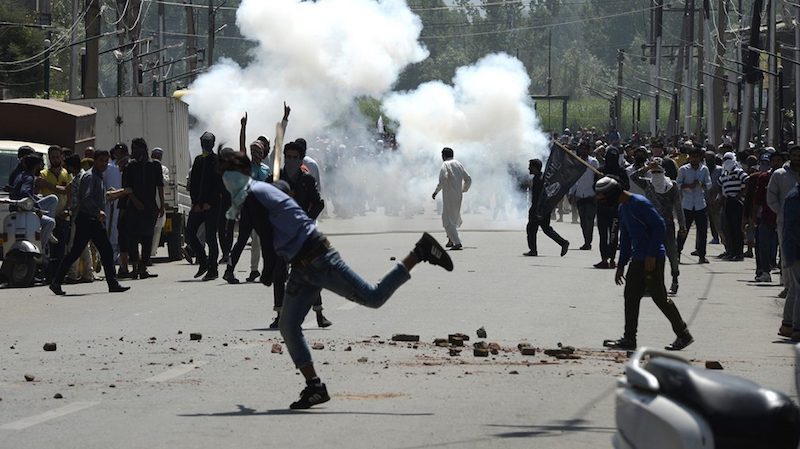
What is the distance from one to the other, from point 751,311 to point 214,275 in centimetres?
701

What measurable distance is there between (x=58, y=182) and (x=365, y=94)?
19557 mm

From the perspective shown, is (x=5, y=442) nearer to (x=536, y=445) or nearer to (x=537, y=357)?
(x=536, y=445)

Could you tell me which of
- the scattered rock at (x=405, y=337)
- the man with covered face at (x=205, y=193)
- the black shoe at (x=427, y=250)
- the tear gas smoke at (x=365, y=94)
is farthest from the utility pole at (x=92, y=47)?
the black shoe at (x=427, y=250)

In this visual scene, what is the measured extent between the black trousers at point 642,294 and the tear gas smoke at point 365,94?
2514cm

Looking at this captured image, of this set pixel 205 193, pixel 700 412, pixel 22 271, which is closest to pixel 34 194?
pixel 22 271

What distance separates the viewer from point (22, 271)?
2019 cm

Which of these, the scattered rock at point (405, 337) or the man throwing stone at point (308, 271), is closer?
the man throwing stone at point (308, 271)

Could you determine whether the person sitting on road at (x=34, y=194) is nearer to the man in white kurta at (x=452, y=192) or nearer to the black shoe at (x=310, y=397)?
the man in white kurta at (x=452, y=192)

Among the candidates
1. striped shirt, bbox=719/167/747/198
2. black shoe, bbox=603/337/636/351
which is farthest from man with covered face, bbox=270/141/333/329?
striped shirt, bbox=719/167/747/198

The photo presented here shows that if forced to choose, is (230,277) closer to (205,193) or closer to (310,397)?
(205,193)

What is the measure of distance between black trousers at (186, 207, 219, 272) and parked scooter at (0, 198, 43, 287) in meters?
2.11

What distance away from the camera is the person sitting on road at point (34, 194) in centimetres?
2019

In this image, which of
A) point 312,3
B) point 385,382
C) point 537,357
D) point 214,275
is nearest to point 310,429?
point 385,382

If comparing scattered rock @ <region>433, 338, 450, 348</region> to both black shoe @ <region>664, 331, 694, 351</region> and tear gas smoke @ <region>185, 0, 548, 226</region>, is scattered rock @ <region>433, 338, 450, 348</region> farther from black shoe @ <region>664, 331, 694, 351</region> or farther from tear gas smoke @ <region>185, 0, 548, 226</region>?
tear gas smoke @ <region>185, 0, 548, 226</region>
